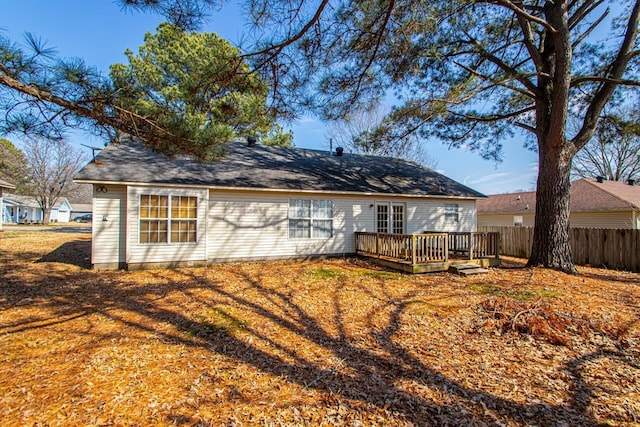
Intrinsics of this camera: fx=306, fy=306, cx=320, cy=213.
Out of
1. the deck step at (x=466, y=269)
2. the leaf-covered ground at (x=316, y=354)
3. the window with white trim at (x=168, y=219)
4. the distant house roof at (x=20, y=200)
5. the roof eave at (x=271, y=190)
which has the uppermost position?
the distant house roof at (x=20, y=200)

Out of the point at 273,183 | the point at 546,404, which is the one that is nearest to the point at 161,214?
the point at 273,183

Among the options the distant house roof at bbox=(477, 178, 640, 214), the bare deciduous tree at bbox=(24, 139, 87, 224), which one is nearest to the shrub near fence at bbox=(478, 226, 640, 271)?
the distant house roof at bbox=(477, 178, 640, 214)

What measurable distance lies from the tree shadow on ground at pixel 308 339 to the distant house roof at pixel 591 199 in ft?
43.6

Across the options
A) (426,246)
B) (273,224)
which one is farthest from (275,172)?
(426,246)

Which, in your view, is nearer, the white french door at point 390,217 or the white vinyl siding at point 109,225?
the white vinyl siding at point 109,225

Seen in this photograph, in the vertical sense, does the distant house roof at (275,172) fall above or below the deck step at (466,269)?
above

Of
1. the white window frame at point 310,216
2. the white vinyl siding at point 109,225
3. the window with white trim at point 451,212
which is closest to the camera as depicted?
the white vinyl siding at point 109,225

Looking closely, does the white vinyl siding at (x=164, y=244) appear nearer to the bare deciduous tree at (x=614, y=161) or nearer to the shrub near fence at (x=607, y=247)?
the shrub near fence at (x=607, y=247)

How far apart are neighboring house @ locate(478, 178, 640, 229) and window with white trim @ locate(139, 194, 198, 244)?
2177 centimetres

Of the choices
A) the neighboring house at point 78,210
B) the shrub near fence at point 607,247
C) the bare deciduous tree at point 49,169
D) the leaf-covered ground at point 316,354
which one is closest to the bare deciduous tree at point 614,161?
the shrub near fence at point 607,247

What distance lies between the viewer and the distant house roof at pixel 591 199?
1747cm

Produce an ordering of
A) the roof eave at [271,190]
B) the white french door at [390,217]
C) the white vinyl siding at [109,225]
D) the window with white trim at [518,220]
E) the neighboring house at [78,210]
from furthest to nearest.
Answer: the neighboring house at [78,210] → the window with white trim at [518,220] → the white french door at [390,217] → the white vinyl siding at [109,225] → the roof eave at [271,190]

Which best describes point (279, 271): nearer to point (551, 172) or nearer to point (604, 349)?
A: point (604, 349)

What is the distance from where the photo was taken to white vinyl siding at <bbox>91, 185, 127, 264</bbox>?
885 centimetres
